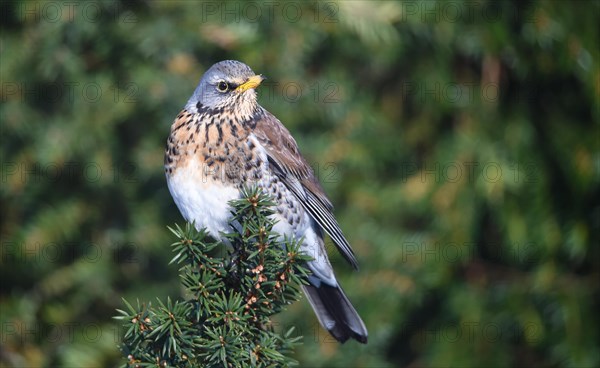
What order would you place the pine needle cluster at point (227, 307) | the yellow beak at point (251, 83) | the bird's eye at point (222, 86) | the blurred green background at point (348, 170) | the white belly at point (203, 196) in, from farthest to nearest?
the blurred green background at point (348, 170) → the bird's eye at point (222, 86) → the yellow beak at point (251, 83) → the white belly at point (203, 196) → the pine needle cluster at point (227, 307)

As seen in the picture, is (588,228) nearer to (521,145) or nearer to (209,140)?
(521,145)

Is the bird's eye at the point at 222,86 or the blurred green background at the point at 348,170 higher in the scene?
the bird's eye at the point at 222,86

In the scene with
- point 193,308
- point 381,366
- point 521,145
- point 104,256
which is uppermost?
point 193,308

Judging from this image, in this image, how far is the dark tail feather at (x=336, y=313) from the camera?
10.9ft

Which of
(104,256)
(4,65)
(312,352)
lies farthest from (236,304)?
(4,65)

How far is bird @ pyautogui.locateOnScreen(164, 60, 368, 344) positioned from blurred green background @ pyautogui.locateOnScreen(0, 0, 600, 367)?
0.62 metres

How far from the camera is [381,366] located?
396 cm

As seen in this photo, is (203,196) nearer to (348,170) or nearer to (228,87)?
(228,87)

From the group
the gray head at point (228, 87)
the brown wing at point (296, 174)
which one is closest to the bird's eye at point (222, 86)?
the gray head at point (228, 87)

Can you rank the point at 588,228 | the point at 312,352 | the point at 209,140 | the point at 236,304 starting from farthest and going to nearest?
the point at 588,228, the point at 312,352, the point at 209,140, the point at 236,304

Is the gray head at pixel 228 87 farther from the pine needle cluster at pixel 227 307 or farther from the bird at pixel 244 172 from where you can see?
the pine needle cluster at pixel 227 307

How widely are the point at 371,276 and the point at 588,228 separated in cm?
111

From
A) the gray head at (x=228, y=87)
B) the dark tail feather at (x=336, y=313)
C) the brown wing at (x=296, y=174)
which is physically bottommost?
the dark tail feather at (x=336, y=313)

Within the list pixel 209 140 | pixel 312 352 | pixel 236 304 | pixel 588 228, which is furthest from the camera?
pixel 588 228
